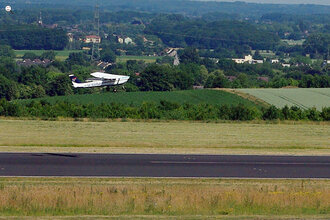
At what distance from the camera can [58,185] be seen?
95.0 feet

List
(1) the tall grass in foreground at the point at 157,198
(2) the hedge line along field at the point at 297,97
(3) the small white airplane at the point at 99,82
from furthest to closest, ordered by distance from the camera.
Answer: (3) the small white airplane at the point at 99,82
(2) the hedge line along field at the point at 297,97
(1) the tall grass in foreground at the point at 157,198

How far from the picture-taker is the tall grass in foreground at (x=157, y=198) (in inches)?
968

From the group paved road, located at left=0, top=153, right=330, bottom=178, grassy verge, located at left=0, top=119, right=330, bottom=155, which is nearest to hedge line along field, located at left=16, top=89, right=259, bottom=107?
grassy verge, located at left=0, top=119, right=330, bottom=155

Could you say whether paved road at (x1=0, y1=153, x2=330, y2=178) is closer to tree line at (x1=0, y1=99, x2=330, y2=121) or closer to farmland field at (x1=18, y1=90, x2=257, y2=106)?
tree line at (x1=0, y1=99, x2=330, y2=121)

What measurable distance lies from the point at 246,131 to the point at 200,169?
690 inches

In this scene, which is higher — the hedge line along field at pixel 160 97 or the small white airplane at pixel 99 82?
the hedge line along field at pixel 160 97

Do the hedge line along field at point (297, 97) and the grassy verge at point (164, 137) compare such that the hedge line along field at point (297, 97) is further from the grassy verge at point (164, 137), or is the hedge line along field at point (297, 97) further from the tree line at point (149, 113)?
the grassy verge at point (164, 137)

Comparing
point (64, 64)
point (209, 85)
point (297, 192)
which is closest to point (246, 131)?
point (297, 192)

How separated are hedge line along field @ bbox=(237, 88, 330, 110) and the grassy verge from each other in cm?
2500

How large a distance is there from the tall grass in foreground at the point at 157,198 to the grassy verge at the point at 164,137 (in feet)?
32.4

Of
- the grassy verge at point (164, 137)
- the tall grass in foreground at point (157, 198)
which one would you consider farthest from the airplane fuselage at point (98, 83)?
the tall grass in foreground at point (157, 198)

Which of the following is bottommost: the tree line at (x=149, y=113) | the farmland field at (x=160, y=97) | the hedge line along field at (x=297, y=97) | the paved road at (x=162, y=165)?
the farmland field at (x=160, y=97)

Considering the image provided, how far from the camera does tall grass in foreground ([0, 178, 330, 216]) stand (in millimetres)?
24578

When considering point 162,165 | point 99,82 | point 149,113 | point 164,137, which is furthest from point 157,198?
point 99,82
